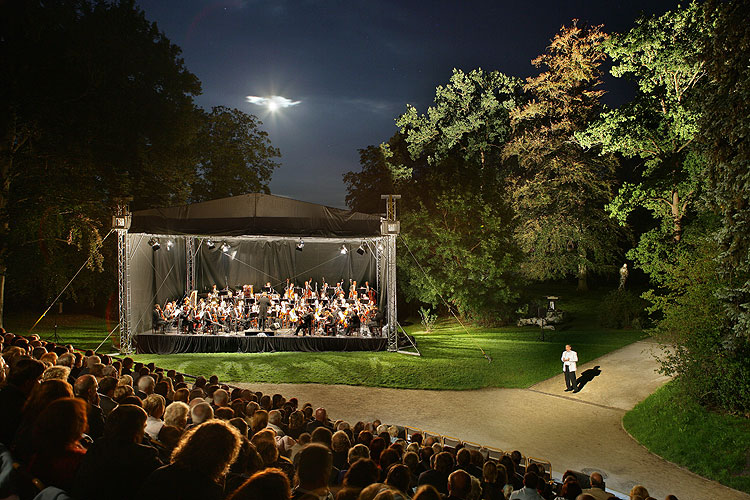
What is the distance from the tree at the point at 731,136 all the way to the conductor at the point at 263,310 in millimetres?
13296

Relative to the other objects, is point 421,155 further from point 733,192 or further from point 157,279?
point 733,192

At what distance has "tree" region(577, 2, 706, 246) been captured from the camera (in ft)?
58.8

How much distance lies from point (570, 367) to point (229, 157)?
93.6 ft

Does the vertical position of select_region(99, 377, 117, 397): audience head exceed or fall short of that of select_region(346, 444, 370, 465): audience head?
it exceeds it

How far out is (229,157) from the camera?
115 feet

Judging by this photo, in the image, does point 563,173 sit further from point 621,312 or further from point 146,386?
point 146,386

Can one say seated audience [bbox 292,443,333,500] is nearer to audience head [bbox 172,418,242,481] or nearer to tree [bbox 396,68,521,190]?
audience head [bbox 172,418,242,481]

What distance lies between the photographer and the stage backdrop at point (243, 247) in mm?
16016

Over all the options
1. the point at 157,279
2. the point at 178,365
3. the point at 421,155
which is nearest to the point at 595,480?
the point at 178,365

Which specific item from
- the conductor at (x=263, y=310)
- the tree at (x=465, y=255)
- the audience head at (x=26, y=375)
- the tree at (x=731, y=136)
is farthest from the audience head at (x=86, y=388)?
the tree at (x=465, y=255)

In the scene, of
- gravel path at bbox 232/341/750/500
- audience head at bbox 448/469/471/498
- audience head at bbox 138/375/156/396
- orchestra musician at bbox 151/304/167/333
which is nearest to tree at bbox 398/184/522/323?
gravel path at bbox 232/341/750/500

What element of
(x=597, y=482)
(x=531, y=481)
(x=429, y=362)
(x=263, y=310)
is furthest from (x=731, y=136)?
(x=263, y=310)

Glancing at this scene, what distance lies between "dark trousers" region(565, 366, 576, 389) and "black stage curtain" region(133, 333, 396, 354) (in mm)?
5935

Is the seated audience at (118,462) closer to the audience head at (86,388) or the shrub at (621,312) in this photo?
the audience head at (86,388)
